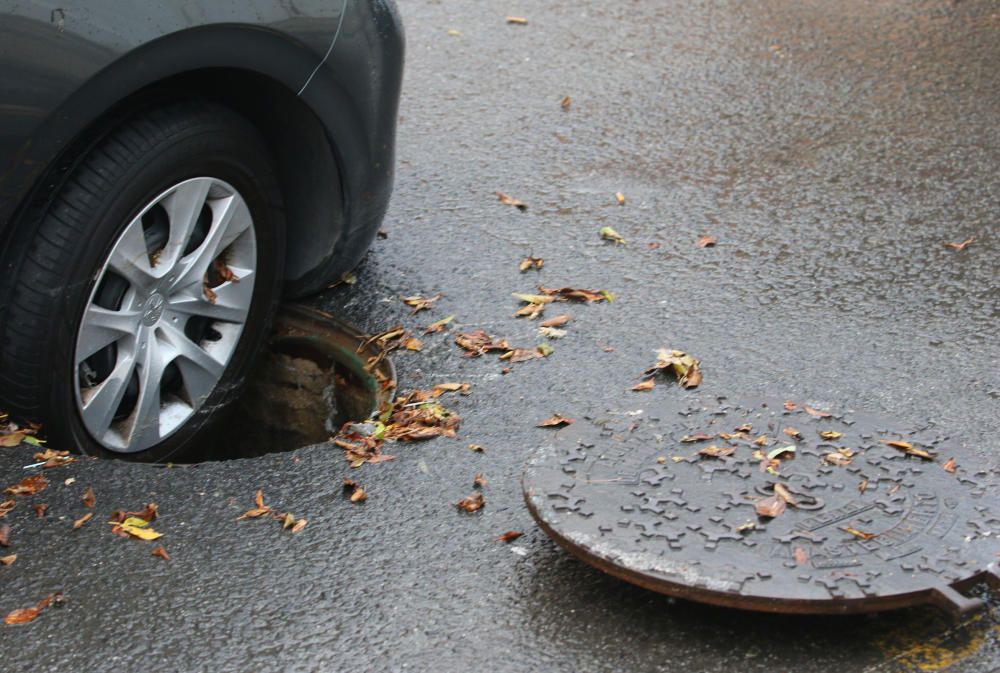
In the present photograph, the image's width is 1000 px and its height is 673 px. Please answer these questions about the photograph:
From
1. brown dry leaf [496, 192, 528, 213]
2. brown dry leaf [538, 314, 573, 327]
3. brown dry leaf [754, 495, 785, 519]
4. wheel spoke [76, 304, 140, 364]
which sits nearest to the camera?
brown dry leaf [754, 495, 785, 519]

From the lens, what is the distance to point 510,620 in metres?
2.81

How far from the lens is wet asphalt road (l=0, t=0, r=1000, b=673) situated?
2.77 meters

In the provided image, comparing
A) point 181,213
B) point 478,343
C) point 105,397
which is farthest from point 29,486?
point 478,343

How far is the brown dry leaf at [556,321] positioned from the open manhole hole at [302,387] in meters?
0.56

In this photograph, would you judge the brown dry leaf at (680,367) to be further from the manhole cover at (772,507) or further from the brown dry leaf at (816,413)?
the brown dry leaf at (816,413)

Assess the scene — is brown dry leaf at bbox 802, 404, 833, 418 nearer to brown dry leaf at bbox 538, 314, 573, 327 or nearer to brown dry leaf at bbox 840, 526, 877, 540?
brown dry leaf at bbox 840, 526, 877, 540

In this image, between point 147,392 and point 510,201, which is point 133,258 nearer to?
point 147,392

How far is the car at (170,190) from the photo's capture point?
10.2ft

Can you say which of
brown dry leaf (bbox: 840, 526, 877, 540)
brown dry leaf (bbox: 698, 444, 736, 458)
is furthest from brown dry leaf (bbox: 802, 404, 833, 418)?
brown dry leaf (bbox: 840, 526, 877, 540)

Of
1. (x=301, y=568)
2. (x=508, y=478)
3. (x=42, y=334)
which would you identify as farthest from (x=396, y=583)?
(x=42, y=334)

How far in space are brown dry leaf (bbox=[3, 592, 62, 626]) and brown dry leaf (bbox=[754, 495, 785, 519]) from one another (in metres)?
1.69

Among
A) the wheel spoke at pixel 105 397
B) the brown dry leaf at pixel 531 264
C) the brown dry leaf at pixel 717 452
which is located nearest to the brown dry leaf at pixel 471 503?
the brown dry leaf at pixel 717 452

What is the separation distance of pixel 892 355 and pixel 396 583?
1859 mm

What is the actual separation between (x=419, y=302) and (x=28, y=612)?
182 cm
